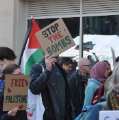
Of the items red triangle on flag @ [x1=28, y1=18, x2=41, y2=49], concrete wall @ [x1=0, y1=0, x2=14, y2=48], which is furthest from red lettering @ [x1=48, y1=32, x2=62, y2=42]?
concrete wall @ [x1=0, y1=0, x2=14, y2=48]

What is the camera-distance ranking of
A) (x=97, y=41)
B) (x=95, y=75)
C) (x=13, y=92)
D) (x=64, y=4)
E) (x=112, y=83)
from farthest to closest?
(x=64, y=4) → (x=97, y=41) → (x=95, y=75) → (x=13, y=92) → (x=112, y=83)

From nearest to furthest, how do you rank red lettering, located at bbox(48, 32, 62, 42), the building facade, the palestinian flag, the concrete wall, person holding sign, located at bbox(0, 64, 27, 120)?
person holding sign, located at bbox(0, 64, 27, 120) → red lettering, located at bbox(48, 32, 62, 42) → the palestinian flag → the building facade → the concrete wall

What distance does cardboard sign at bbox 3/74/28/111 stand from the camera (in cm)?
501

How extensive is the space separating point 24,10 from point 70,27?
3.95 feet

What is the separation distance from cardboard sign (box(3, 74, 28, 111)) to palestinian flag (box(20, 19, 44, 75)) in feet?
6.89

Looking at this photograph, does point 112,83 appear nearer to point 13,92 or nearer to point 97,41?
point 13,92

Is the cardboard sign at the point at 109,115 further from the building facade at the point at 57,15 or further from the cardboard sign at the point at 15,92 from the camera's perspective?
the building facade at the point at 57,15

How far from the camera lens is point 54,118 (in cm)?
599

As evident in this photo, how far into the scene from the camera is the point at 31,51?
741 centimetres

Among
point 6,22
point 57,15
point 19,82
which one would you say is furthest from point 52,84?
point 6,22

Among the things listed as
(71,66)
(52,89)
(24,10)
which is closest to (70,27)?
(24,10)

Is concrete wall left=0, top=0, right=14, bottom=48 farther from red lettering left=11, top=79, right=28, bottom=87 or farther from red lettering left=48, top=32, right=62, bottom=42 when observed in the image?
red lettering left=11, top=79, right=28, bottom=87

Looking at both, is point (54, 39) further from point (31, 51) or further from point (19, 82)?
point (31, 51)

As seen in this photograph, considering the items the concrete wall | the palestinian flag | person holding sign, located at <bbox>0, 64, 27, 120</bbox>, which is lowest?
person holding sign, located at <bbox>0, 64, 27, 120</bbox>
